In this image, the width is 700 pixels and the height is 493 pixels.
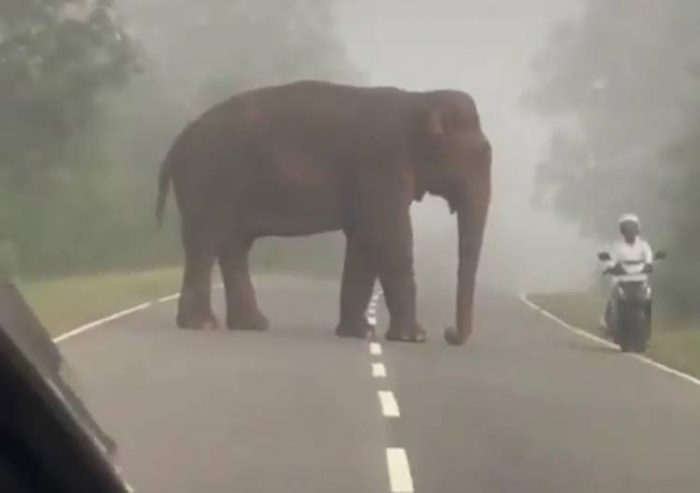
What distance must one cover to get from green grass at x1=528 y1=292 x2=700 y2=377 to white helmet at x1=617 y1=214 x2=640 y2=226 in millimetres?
575

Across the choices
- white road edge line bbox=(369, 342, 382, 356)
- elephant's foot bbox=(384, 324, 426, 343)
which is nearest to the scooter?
elephant's foot bbox=(384, 324, 426, 343)

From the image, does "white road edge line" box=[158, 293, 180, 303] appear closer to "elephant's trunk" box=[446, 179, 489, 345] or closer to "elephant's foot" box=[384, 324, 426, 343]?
"elephant's foot" box=[384, 324, 426, 343]

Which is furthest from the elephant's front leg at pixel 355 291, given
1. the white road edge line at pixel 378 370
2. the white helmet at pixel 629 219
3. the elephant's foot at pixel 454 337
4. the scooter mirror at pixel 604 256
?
Result: the white helmet at pixel 629 219

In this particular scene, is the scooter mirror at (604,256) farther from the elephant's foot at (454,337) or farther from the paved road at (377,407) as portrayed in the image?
the elephant's foot at (454,337)

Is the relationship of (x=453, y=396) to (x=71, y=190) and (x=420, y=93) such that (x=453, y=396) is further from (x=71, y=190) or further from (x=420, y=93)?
(x=71, y=190)

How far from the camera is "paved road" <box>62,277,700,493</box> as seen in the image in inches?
190

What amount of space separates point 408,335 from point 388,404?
941 millimetres

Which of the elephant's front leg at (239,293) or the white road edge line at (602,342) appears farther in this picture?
the white road edge line at (602,342)

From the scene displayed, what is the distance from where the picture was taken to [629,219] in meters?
6.38

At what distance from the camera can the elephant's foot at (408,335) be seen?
676 centimetres

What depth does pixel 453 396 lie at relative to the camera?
5910 millimetres

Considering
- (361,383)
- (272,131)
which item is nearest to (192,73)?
(272,131)

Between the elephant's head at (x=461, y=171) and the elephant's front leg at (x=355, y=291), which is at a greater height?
the elephant's head at (x=461, y=171)

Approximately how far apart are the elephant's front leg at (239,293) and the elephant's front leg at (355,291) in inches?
15.9
